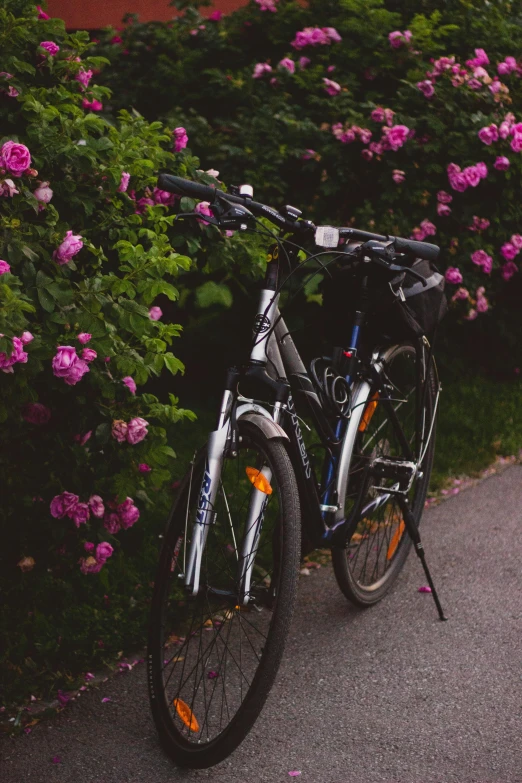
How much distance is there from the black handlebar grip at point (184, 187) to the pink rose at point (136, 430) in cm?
74

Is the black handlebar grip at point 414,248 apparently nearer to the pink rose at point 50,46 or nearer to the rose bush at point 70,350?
the rose bush at point 70,350

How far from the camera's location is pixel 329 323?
3607 millimetres

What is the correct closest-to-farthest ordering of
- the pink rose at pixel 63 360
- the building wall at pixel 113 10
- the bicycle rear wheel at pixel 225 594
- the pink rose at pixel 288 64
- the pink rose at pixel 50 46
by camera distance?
the bicycle rear wheel at pixel 225 594
the pink rose at pixel 63 360
the pink rose at pixel 50 46
the pink rose at pixel 288 64
the building wall at pixel 113 10

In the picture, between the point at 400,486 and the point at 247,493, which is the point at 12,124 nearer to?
the point at 247,493

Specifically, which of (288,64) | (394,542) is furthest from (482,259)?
(394,542)

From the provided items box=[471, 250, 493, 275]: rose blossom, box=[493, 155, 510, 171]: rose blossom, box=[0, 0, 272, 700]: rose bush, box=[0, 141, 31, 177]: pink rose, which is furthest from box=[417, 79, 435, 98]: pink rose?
box=[0, 141, 31, 177]: pink rose

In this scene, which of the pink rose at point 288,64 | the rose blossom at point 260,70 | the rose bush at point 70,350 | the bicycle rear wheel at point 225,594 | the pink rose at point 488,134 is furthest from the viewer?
the rose blossom at point 260,70

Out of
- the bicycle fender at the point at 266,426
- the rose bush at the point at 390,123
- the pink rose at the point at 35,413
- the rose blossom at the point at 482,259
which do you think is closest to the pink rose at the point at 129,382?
the pink rose at the point at 35,413

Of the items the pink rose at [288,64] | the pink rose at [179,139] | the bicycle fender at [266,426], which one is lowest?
the bicycle fender at [266,426]

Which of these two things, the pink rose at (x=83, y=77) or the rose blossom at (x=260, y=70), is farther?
the rose blossom at (x=260, y=70)

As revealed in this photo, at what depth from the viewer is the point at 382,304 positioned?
344 cm

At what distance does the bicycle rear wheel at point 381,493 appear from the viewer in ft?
11.8

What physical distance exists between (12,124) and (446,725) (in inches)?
90.9

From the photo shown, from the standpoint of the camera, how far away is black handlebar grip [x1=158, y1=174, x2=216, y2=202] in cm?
271
